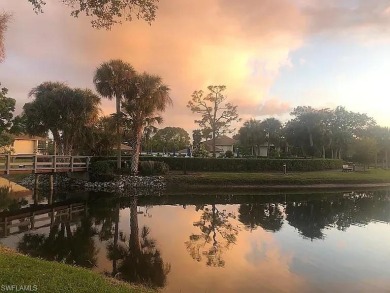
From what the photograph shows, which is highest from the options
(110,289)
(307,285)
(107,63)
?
(107,63)

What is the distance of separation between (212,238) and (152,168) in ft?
73.2

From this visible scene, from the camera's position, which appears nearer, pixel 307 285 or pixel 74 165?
pixel 307 285

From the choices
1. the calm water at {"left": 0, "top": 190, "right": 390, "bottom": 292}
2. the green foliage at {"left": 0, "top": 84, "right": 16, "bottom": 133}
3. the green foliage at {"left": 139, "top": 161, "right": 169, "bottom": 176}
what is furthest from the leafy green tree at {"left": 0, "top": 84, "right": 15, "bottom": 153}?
the green foliage at {"left": 139, "top": 161, "right": 169, "bottom": 176}

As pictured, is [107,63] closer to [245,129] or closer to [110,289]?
[110,289]

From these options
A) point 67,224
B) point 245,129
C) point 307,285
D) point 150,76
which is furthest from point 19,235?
point 245,129

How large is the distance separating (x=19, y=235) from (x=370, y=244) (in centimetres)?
1509

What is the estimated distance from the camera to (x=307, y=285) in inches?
429

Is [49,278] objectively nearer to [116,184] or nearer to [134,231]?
[134,231]

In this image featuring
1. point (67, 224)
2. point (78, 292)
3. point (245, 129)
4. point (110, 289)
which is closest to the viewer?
point (78, 292)

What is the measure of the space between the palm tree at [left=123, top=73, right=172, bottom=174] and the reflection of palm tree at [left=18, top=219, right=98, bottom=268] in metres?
20.2

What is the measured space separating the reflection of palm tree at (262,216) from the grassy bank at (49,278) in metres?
11.8

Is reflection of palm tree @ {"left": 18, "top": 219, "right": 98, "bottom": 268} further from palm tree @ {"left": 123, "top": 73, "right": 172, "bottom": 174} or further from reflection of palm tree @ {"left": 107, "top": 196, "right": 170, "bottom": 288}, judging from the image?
palm tree @ {"left": 123, "top": 73, "right": 172, "bottom": 174}

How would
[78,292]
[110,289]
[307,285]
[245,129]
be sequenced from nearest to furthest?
[78,292], [110,289], [307,285], [245,129]

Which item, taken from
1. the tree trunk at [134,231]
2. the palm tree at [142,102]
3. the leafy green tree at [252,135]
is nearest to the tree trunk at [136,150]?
the palm tree at [142,102]
